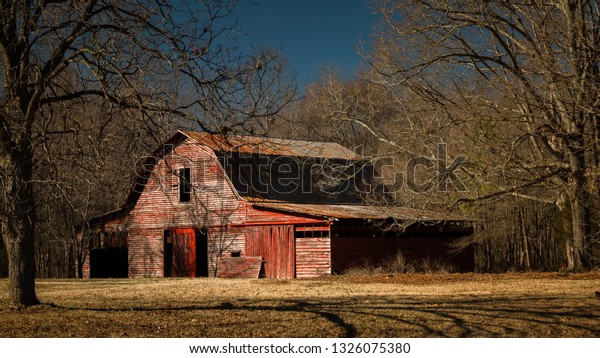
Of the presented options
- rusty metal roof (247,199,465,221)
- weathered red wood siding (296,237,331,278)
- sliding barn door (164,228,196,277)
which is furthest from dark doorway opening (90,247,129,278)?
weathered red wood siding (296,237,331,278)

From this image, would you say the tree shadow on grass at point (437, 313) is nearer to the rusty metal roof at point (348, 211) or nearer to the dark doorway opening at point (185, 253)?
the rusty metal roof at point (348, 211)

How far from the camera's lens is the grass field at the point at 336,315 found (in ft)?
38.9

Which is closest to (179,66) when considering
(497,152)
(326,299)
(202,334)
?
(202,334)

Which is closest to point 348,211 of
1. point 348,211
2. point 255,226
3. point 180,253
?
point 348,211

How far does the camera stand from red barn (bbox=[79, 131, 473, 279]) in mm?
30578

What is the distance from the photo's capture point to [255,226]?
1280 inches

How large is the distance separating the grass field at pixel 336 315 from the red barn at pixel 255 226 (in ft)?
34.0

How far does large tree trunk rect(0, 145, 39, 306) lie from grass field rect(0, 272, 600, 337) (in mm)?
421

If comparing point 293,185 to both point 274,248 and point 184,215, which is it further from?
point 184,215

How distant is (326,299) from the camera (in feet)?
58.0

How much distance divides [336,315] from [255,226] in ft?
62.2

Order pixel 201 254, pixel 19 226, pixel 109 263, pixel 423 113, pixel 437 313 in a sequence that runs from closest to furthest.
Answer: pixel 437 313 < pixel 19 226 < pixel 423 113 < pixel 201 254 < pixel 109 263

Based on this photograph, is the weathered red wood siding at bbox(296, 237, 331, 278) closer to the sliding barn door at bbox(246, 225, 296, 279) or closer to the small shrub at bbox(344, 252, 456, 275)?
the sliding barn door at bbox(246, 225, 296, 279)
